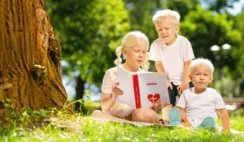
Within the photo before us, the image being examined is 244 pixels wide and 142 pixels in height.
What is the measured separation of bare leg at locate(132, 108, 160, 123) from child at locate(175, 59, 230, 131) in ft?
1.62

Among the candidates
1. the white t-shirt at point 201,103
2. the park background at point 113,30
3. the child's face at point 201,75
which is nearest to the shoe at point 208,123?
the white t-shirt at point 201,103

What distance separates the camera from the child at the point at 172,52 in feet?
27.1

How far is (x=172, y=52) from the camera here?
27.5ft

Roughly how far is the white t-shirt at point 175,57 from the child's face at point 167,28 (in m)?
0.13

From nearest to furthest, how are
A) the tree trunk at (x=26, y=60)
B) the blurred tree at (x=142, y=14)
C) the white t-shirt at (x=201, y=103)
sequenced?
the tree trunk at (x=26, y=60) → the white t-shirt at (x=201, y=103) → the blurred tree at (x=142, y=14)

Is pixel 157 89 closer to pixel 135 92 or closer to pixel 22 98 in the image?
pixel 135 92

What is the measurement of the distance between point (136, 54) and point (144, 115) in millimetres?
801

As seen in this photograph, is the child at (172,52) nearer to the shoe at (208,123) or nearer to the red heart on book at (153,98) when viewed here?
the red heart on book at (153,98)

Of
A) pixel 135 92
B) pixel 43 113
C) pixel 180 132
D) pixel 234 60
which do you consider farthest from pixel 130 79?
pixel 234 60

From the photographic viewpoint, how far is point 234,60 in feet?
152

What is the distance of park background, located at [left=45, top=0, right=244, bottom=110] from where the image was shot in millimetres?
31109

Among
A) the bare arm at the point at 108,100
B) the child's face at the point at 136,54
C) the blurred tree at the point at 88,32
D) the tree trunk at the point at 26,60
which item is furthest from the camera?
the blurred tree at the point at 88,32

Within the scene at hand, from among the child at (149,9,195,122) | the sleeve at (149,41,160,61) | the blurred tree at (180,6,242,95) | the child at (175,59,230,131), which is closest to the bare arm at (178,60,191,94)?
the child at (149,9,195,122)

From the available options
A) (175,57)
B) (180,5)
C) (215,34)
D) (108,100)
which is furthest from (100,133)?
(215,34)
